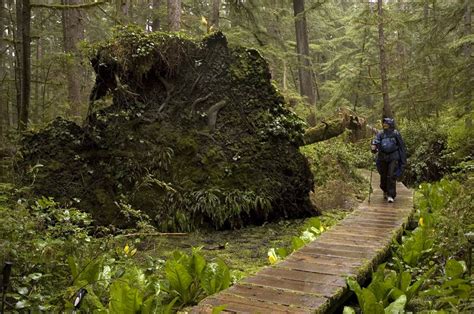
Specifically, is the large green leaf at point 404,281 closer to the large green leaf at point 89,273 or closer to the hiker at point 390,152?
the large green leaf at point 89,273

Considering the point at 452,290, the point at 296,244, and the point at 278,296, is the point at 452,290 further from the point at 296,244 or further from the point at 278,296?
the point at 296,244

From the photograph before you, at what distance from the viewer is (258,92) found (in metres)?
10.5

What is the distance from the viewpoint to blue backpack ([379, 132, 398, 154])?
897 centimetres

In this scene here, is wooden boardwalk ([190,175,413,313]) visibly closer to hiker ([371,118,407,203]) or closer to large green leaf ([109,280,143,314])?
large green leaf ([109,280,143,314])

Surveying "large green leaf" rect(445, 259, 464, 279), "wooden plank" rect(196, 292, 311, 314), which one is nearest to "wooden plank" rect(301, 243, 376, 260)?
"large green leaf" rect(445, 259, 464, 279)

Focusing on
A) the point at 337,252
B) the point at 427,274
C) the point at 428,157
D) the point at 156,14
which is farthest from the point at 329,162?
the point at 427,274

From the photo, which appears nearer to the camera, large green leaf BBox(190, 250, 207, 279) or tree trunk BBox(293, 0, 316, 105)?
large green leaf BBox(190, 250, 207, 279)

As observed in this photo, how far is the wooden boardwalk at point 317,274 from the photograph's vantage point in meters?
4.05

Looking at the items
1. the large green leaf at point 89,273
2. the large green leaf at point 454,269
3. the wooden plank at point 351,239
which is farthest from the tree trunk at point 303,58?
the large green leaf at point 89,273

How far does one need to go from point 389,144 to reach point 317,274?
16.1 feet

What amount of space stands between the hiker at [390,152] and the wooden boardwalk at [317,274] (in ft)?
5.98

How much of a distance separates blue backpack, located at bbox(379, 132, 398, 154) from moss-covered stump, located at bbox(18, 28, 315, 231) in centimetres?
195

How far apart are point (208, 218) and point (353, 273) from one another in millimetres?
4831

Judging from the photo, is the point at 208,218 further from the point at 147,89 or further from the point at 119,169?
the point at 147,89
